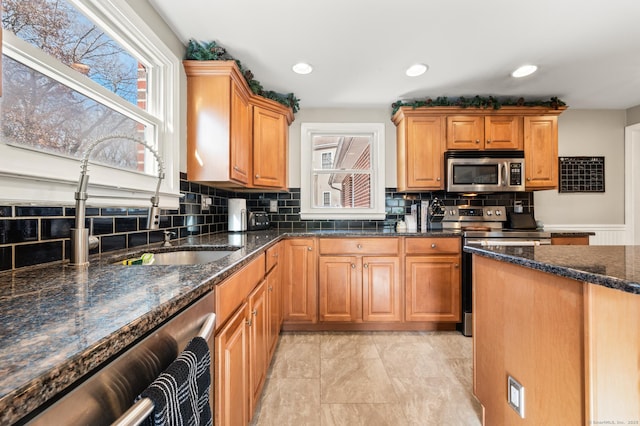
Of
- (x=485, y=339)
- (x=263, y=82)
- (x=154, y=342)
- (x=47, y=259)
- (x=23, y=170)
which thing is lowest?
(x=485, y=339)

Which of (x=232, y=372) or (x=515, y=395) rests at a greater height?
(x=232, y=372)

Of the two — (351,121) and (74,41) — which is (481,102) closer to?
(351,121)

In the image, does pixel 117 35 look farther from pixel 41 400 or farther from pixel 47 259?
pixel 41 400

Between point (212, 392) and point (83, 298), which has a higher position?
point (83, 298)

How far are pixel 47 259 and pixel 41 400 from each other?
3.19 ft

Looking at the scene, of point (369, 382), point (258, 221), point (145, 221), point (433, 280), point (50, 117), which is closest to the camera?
point (50, 117)

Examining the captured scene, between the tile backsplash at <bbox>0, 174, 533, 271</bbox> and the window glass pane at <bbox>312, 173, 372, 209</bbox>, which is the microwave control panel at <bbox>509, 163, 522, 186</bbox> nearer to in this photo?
the tile backsplash at <bbox>0, 174, 533, 271</bbox>

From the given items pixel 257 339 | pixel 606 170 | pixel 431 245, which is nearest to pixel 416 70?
pixel 431 245

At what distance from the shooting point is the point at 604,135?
317cm

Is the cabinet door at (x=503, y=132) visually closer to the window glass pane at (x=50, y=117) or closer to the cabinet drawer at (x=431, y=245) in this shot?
the cabinet drawer at (x=431, y=245)

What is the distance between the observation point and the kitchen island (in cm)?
80

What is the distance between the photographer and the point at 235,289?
1.11 metres

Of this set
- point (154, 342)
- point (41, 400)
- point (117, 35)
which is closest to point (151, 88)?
point (117, 35)

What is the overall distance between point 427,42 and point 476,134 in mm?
1245
